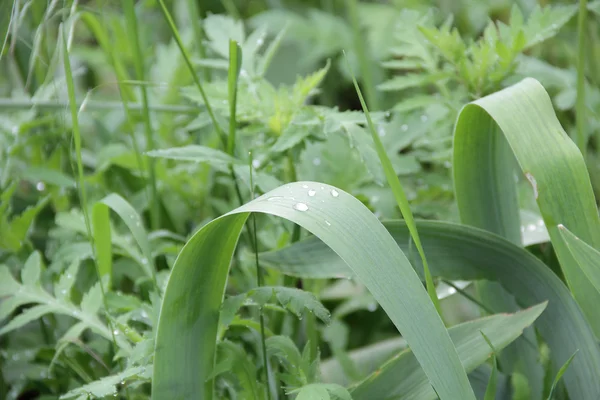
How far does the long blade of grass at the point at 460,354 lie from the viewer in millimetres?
736

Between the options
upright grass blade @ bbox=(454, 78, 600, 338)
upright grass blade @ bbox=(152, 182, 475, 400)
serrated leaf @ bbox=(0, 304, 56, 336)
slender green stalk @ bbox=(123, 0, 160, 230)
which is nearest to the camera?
upright grass blade @ bbox=(152, 182, 475, 400)

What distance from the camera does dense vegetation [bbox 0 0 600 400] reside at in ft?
2.25

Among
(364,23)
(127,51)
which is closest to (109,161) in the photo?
(127,51)

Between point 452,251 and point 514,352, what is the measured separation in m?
0.17

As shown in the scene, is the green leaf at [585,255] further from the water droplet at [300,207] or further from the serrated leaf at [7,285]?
the serrated leaf at [7,285]

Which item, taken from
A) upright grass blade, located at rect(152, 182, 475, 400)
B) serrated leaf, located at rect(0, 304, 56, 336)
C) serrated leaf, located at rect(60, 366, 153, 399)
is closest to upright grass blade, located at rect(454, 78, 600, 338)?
upright grass blade, located at rect(152, 182, 475, 400)

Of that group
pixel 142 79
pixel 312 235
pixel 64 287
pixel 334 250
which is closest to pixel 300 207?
pixel 334 250

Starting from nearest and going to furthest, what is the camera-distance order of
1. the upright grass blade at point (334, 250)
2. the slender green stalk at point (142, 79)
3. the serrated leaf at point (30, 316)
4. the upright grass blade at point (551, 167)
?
the upright grass blade at point (334, 250) < the upright grass blade at point (551, 167) < the serrated leaf at point (30, 316) < the slender green stalk at point (142, 79)

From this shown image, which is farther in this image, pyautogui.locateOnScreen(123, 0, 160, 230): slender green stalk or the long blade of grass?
pyautogui.locateOnScreen(123, 0, 160, 230): slender green stalk

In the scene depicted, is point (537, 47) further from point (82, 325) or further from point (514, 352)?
point (82, 325)

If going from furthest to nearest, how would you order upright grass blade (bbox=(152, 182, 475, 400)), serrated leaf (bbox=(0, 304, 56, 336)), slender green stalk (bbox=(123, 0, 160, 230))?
slender green stalk (bbox=(123, 0, 160, 230)), serrated leaf (bbox=(0, 304, 56, 336)), upright grass blade (bbox=(152, 182, 475, 400))

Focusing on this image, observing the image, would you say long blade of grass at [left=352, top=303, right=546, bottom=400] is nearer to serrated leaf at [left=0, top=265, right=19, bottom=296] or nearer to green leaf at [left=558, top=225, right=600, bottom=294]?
green leaf at [left=558, top=225, right=600, bottom=294]

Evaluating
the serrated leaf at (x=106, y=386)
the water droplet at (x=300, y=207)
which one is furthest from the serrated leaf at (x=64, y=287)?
the water droplet at (x=300, y=207)

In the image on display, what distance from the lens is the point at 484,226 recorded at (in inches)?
34.3
